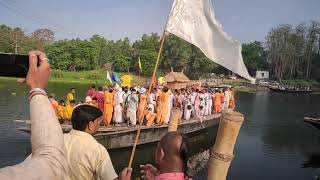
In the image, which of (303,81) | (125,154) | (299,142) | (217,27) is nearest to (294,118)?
(299,142)

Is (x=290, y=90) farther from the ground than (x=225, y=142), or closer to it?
closer to it

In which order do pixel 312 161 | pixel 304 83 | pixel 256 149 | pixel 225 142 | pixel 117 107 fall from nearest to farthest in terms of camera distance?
pixel 225 142 < pixel 117 107 < pixel 312 161 < pixel 256 149 < pixel 304 83

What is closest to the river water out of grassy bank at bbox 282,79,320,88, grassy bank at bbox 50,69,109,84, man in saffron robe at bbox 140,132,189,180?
man in saffron robe at bbox 140,132,189,180

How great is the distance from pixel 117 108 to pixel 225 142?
1131 cm

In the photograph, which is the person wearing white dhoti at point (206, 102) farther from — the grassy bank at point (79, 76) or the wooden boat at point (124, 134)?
the grassy bank at point (79, 76)

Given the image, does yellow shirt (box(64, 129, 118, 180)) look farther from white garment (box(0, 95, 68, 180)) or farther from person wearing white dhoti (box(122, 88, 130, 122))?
person wearing white dhoti (box(122, 88, 130, 122))

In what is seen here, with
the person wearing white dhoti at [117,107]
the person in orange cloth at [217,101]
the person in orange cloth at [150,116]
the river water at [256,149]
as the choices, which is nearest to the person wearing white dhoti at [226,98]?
the person in orange cloth at [217,101]

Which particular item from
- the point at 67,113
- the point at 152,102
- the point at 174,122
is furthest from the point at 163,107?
the point at 174,122

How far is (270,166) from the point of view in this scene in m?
14.7

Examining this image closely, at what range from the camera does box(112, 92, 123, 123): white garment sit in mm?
14375

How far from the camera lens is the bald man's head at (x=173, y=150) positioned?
2521 millimetres

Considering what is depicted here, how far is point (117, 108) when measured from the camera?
567 inches

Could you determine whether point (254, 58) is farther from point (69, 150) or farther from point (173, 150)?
point (173, 150)

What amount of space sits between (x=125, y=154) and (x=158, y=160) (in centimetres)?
1110
